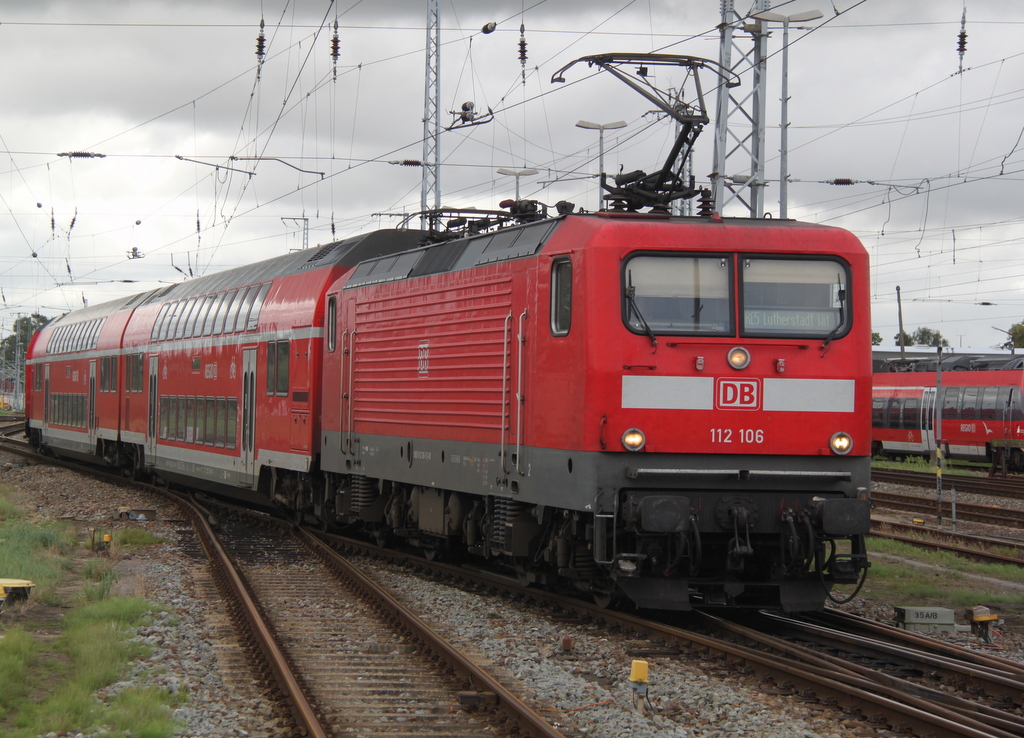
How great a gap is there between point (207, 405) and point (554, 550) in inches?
463

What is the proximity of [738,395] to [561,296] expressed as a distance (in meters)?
1.78

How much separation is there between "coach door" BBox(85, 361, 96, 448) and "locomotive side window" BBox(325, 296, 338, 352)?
15304 mm

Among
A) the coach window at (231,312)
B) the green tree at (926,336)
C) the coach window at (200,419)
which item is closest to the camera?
the coach window at (231,312)

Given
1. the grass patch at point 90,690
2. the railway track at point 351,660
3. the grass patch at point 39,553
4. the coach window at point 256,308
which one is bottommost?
the railway track at point 351,660

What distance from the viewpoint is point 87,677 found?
25.1 ft

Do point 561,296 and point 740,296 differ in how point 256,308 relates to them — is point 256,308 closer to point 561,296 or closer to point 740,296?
point 561,296

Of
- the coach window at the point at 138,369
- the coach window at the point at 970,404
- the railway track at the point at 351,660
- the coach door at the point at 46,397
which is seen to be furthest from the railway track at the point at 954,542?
the coach door at the point at 46,397

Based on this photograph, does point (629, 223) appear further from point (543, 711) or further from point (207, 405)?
point (207, 405)

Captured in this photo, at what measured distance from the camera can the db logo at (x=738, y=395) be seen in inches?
363

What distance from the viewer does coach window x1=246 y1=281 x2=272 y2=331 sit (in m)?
18.1

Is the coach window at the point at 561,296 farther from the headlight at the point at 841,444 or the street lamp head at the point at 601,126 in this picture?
the street lamp head at the point at 601,126

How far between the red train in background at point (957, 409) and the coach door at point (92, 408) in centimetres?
2285

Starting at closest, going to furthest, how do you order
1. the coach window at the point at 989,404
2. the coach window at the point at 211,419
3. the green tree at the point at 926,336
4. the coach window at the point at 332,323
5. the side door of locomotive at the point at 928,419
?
the coach window at the point at 332,323 < the coach window at the point at 211,419 < the coach window at the point at 989,404 < the side door of locomotive at the point at 928,419 < the green tree at the point at 926,336

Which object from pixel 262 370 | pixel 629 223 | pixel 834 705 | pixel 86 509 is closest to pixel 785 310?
pixel 629 223
